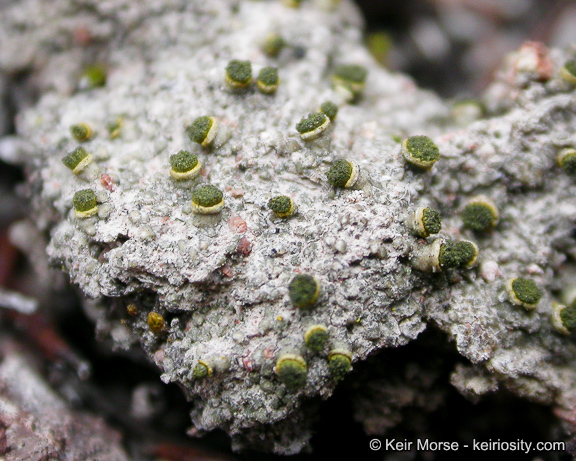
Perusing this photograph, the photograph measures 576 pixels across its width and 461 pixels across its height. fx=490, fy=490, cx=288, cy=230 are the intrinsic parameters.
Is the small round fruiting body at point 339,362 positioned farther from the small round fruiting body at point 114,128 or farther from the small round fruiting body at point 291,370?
the small round fruiting body at point 114,128

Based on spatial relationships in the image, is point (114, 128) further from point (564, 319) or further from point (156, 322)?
point (564, 319)

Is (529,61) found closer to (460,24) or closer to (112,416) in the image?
(460,24)

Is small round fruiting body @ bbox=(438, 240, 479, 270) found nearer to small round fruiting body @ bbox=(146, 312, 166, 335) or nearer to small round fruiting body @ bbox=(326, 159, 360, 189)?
small round fruiting body @ bbox=(326, 159, 360, 189)

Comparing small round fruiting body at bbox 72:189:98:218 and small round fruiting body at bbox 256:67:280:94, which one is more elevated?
small round fruiting body at bbox 256:67:280:94

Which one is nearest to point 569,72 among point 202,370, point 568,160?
point 568,160

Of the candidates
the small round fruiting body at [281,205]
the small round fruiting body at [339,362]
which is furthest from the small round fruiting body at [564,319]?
the small round fruiting body at [281,205]

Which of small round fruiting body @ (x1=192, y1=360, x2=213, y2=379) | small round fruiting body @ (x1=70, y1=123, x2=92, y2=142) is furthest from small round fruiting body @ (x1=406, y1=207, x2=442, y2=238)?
small round fruiting body @ (x1=70, y1=123, x2=92, y2=142)
